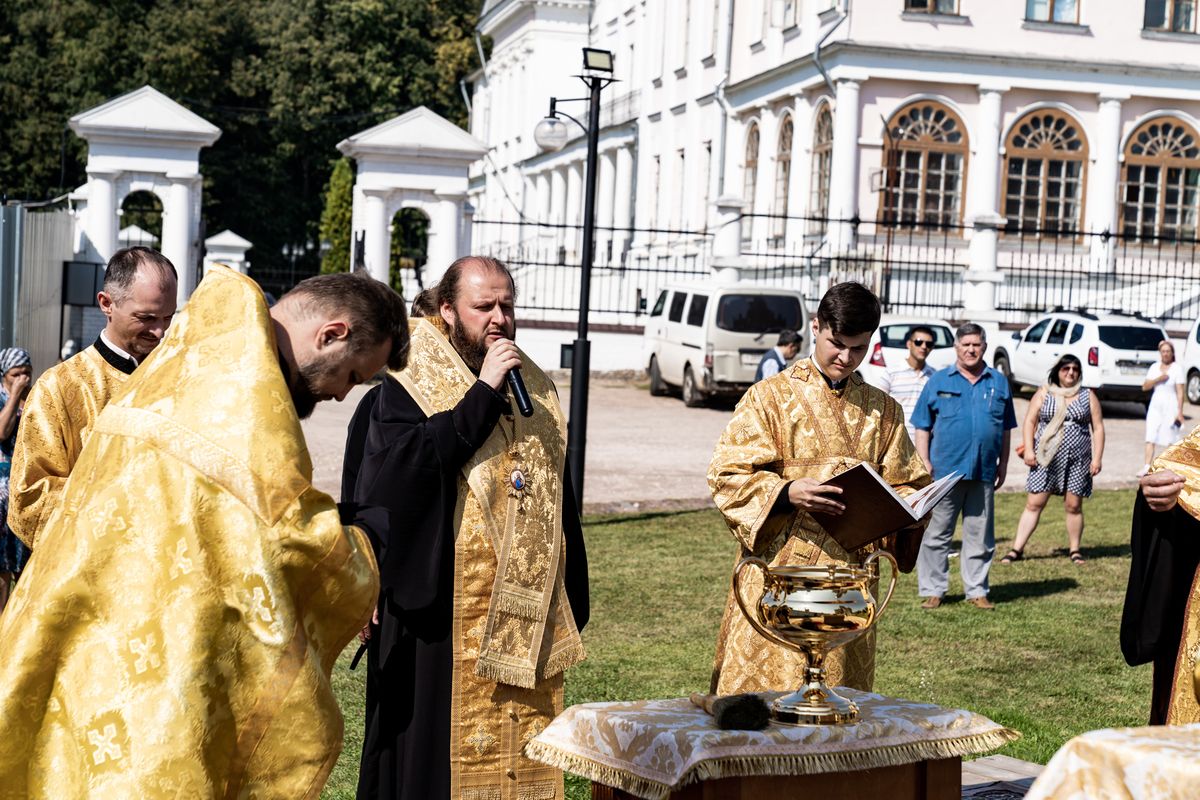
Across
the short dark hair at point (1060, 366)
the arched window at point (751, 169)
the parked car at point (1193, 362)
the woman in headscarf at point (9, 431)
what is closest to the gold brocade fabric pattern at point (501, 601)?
the woman in headscarf at point (9, 431)

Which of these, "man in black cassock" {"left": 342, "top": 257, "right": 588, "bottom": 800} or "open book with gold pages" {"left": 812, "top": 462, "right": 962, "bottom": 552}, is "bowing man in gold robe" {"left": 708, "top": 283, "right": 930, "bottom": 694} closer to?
"open book with gold pages" {"left": 812, "top": 462, "right": 962, "bottom": 552}

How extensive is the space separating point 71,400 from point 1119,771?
382 centimetres

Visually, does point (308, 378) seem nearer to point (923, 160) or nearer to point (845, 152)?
point (845, 152)

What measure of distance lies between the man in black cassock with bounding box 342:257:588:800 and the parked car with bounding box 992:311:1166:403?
67.1ft

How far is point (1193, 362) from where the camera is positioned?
87.3 feet

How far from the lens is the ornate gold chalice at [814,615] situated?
4508 mm

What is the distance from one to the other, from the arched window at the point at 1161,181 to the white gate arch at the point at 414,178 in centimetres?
1745

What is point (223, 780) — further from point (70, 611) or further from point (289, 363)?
point (289, 363)

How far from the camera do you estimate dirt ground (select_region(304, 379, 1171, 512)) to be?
1691 cm

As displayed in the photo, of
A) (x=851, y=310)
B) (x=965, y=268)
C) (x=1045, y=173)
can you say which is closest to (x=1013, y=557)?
(x=851, y=310)

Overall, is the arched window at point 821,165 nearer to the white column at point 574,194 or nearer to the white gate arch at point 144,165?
the white gate arch at point 144,165

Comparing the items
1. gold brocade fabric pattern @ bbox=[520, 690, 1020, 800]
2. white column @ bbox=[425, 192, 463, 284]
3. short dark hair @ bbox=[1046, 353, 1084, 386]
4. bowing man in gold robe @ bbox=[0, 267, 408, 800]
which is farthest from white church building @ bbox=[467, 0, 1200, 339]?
bowing man in gold robe @ bbox=[0, 267, 408, 800]

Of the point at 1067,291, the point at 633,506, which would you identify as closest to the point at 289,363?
the point at 633,506

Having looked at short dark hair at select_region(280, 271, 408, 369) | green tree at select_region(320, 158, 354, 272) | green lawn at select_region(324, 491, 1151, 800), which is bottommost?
green lawn at select_region(324, 491, 1151, 800)
